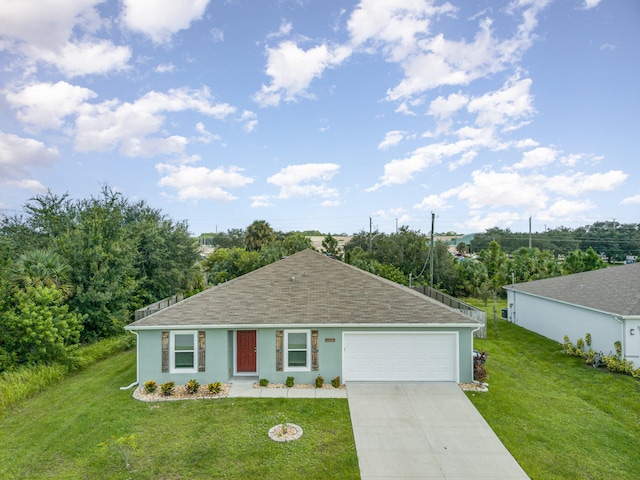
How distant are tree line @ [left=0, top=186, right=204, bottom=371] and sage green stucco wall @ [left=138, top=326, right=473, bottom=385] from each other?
5048 millimetres

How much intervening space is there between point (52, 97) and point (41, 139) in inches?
240

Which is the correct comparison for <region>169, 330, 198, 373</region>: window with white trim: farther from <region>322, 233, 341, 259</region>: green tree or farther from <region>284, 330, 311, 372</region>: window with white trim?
<region>322, 233, 341, 259</region>: green tree

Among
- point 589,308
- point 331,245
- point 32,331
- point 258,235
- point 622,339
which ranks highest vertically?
point 258,235

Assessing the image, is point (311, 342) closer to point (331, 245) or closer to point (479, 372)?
point (479, 372)

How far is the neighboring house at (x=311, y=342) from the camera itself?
38.2 ft

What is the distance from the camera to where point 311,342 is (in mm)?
11852

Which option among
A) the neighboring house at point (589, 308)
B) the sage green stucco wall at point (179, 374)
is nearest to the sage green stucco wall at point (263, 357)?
the sage green stucco wall at point (179, 374)

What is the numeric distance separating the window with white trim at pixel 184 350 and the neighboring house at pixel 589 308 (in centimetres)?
1627

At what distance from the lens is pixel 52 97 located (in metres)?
18.2

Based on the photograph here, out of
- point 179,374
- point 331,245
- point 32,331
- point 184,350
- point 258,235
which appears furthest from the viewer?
point 258,235

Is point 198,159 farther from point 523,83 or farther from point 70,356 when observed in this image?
point 523,83

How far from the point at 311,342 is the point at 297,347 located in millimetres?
536

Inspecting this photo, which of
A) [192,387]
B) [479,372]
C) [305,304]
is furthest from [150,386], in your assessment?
[479,372]

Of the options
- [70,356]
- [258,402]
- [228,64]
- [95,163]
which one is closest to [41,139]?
[95,163]
